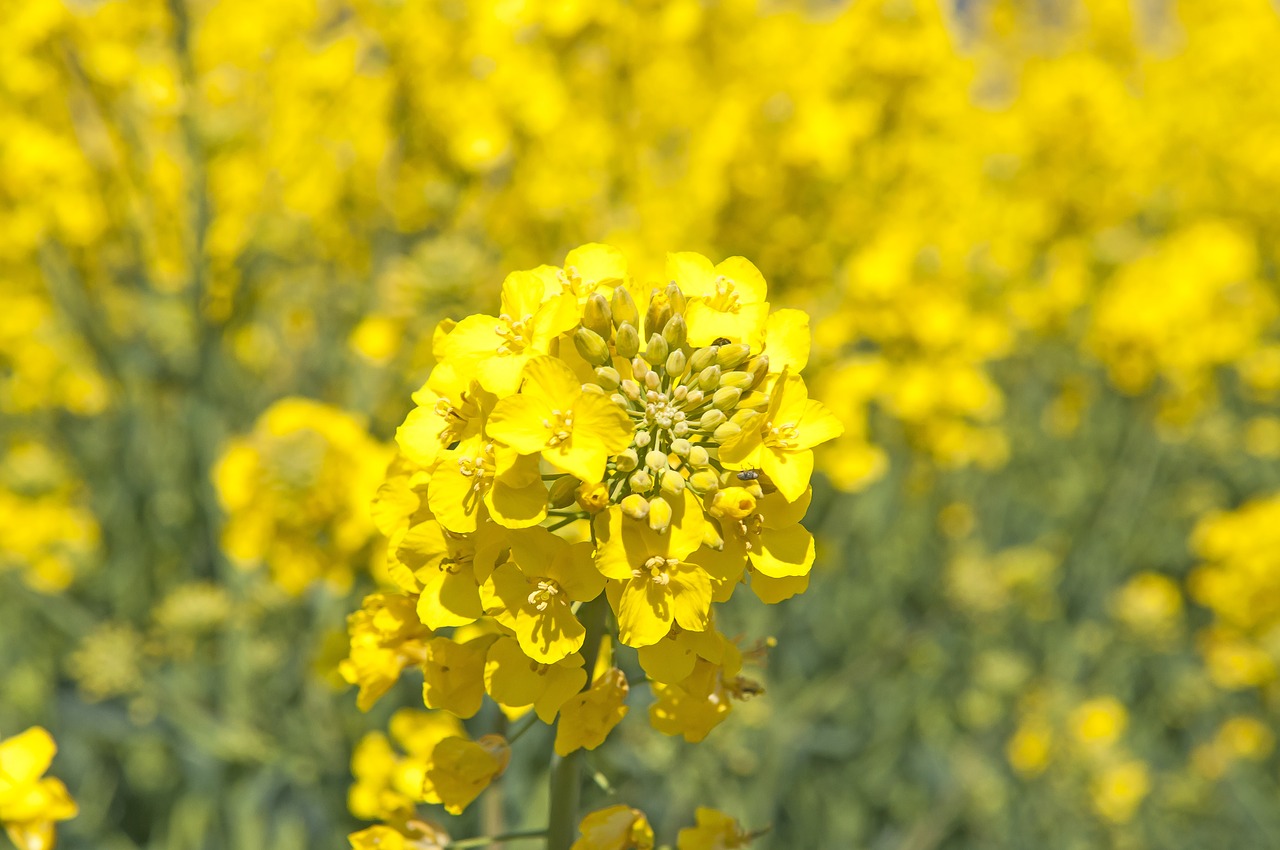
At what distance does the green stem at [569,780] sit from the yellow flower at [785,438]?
12.6 inches

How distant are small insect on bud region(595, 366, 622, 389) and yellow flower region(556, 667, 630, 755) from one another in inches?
16.1

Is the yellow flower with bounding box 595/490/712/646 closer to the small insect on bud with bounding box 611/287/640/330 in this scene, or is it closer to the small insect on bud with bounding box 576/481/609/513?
the small insect on bud with bounding box 576/481/609/513

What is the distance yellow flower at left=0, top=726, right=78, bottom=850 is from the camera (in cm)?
152

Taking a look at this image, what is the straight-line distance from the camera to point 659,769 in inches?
110

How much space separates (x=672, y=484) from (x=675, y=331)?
25 centimetres

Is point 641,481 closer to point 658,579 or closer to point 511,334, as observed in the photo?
point 658,579

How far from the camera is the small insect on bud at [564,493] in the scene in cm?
128

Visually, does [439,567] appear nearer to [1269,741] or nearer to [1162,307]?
[1162,307]

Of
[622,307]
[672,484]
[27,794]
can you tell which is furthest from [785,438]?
[27,794]

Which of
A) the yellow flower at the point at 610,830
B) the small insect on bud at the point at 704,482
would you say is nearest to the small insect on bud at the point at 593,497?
the small insect on bud at the point at 704,482

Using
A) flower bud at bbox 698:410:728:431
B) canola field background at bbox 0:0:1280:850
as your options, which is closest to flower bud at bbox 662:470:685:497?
flower bud at bbox 698:410:728:431

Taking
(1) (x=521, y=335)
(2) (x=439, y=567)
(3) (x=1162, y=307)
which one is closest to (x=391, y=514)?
(2) (x=439, y=567)

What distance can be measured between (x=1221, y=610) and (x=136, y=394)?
17.4 feet

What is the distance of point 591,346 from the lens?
127 centimetres
